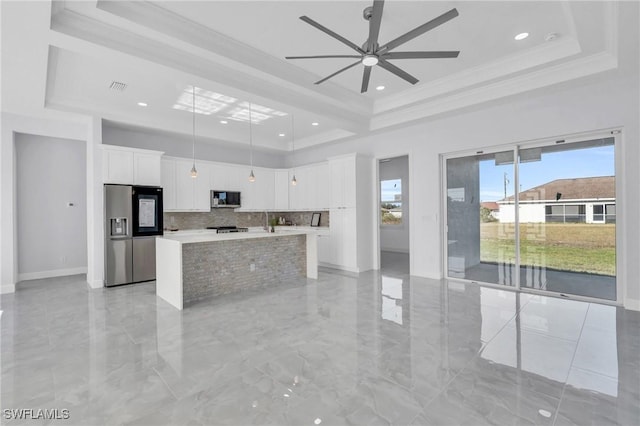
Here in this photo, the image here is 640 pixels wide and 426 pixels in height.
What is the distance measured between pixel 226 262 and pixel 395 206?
6381 mm

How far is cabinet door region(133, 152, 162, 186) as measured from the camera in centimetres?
573

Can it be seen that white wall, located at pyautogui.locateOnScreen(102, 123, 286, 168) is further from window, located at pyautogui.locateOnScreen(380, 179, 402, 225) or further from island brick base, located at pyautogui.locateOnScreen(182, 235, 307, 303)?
window, located at pyautogui.locateOnScreen(380, 179, 402, 225)

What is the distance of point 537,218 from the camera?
4.81 metres

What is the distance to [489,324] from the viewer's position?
3.49 m

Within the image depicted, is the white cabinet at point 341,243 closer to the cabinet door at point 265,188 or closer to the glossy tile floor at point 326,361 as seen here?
the cabinet door at point 265,188

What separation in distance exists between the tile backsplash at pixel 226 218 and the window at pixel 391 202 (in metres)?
2.71

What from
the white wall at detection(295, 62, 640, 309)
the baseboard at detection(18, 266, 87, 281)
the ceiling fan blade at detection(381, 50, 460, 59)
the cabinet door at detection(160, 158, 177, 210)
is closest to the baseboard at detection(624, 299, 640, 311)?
the white wall at detection(295, 62, 640, 309)

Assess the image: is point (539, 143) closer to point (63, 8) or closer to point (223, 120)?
point (223, 120)

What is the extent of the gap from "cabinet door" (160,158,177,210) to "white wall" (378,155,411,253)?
5.63 m

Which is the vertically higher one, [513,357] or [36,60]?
[36,60]

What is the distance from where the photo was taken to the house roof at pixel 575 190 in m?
4.23

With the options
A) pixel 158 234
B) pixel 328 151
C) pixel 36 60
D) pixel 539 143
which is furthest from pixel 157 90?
pixel 539 143

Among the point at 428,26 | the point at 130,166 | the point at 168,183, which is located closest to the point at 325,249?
the point at 168,183

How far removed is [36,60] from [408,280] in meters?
5.94
